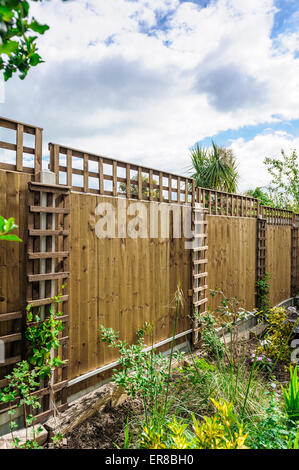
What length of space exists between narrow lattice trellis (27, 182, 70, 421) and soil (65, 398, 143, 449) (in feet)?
0.83

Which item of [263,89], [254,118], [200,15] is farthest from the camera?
[254,118]

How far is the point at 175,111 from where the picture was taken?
168 inches

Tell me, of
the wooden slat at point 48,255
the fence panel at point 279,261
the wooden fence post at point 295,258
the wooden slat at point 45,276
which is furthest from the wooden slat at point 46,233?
the wooden fence post at point 295,258

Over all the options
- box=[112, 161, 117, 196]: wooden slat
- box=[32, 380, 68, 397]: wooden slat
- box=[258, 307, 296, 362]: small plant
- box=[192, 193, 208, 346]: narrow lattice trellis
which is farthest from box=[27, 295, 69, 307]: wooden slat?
box=[258, 307, 296, 362]: small plant

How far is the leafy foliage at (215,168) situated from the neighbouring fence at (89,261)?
6446mm

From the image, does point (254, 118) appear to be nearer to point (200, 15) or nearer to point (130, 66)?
point (130, 66)

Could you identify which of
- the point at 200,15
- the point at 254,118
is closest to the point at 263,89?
the point at 254,118

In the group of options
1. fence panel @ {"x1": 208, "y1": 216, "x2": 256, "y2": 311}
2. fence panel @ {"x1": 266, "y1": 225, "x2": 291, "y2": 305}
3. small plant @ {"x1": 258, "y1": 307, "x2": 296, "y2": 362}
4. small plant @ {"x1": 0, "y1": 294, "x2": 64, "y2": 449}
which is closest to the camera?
small plant @ {"x1": 0, "y1": 294, "x2": 64, "y2": 449}

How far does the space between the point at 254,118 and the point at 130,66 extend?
364 centimetres

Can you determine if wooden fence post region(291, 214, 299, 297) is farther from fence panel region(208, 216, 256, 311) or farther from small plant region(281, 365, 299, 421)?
small plant region(281, 365, 299, 421)

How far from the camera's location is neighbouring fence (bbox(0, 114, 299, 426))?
85.7 inches

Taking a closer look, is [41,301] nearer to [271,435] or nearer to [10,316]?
[10,316]

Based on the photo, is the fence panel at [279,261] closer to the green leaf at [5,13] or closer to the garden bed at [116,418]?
the garden bed at [116,418]

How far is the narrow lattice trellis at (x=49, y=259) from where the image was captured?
2217mm
